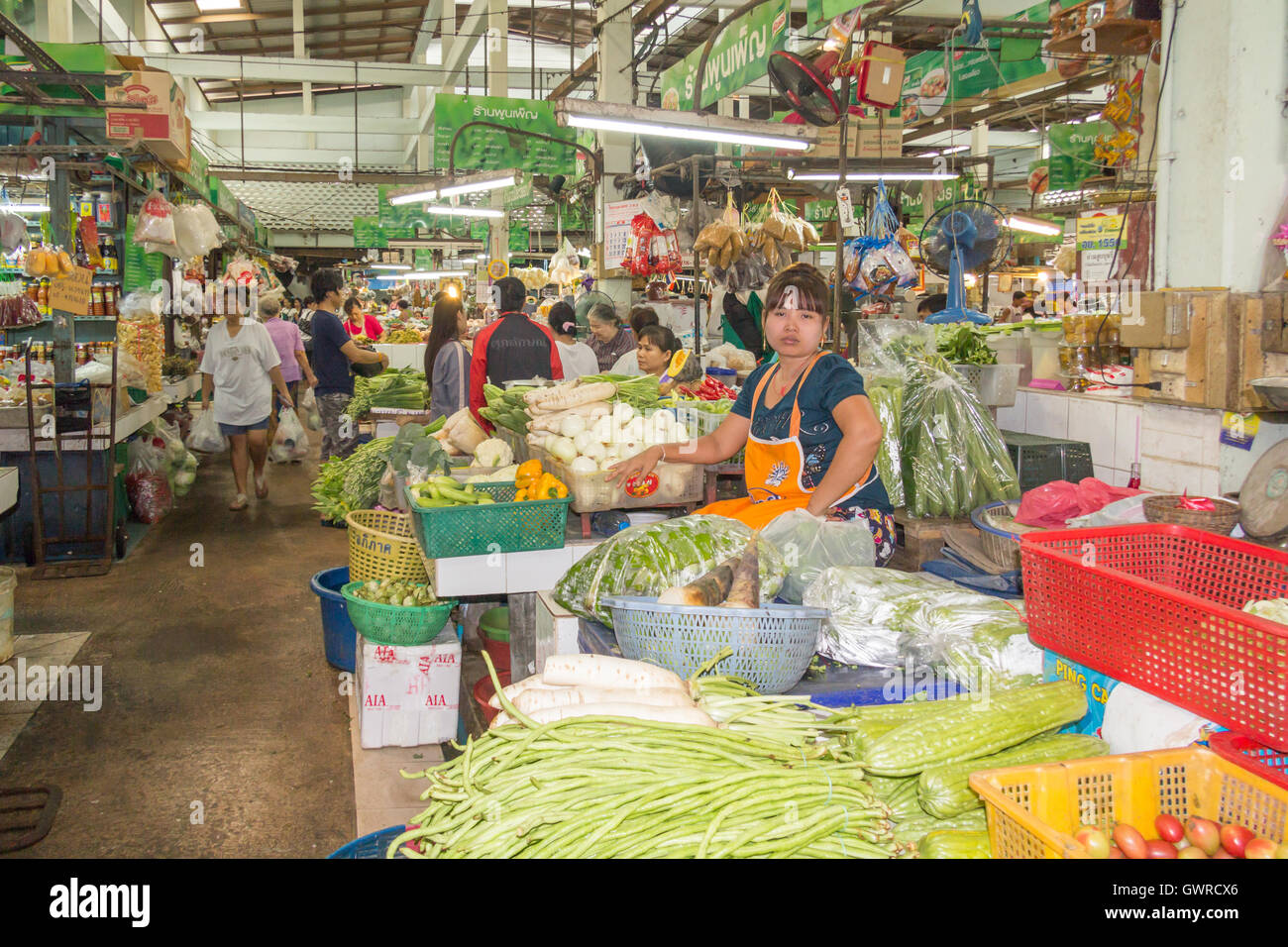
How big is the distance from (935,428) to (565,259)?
8.58 metres

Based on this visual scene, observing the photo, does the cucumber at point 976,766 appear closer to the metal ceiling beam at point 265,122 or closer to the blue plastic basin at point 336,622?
the blue plastic basin at point 336,622

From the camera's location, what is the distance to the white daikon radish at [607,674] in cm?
203

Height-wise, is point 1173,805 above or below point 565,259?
below

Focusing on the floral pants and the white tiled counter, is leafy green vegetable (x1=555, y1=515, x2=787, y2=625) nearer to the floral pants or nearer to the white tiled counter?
the floral pants

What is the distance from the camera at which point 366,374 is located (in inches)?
438

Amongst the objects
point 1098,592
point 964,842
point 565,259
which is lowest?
point 964,842

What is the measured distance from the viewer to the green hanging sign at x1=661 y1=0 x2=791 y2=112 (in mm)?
6117

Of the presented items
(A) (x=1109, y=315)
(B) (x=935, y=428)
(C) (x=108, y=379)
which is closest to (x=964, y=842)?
(B) (x=935, y=428)

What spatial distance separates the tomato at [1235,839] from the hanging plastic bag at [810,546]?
1.30 m

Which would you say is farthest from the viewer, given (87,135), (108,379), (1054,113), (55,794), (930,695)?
(1054,113)

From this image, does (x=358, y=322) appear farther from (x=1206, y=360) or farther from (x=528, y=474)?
(x=1206, y=360)

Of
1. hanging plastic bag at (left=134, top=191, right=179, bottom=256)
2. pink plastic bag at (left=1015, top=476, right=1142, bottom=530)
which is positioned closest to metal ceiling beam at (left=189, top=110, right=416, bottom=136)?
hanging plastic bag at (left=134, top=191, right=179, bottom=256)

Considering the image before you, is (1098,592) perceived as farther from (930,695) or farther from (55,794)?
(55,794)

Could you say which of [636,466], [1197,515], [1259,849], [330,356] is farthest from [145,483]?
[1259,849]
